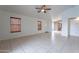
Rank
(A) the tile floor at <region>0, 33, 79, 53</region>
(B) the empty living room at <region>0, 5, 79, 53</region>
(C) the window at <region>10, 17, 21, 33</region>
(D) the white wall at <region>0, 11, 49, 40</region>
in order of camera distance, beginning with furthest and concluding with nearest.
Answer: (C) the window at <region>10, 17, 21, 33</region>
(D) the white wall at <region>0, 11, 49, 40</region>
(B) the empty living room at <region>0, 5, 79, 53</region>
(A) the tile floor at <region>0, 33, 79, 53</region>

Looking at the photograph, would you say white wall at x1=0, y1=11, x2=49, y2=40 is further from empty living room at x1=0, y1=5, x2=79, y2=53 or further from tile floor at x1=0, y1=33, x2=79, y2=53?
tile floor at x1=0, y1=33, x2=79, y2=53

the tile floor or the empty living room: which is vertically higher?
the empty living room

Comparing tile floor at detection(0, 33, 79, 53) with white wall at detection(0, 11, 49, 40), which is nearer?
tile floor at detection(0, 33, 79, 53)

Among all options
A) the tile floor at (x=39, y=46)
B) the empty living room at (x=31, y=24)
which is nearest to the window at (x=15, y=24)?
the empty living room at (x=31, y=24)

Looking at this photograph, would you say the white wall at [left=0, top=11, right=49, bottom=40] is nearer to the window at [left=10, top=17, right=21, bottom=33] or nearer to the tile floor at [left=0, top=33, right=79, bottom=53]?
the window at [left=10, top=17, right=21, bottom=33]

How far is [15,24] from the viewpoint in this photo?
8055mm

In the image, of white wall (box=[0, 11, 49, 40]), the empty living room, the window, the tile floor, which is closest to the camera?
the tile floor

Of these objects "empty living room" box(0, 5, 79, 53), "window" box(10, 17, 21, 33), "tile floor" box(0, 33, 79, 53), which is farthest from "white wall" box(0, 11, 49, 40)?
"tile floor" box(0, 33, 79, 53)

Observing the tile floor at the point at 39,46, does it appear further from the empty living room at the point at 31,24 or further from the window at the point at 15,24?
the window at the point at 15,24

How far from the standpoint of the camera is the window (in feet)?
24.6

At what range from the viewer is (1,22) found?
6.56 meters
